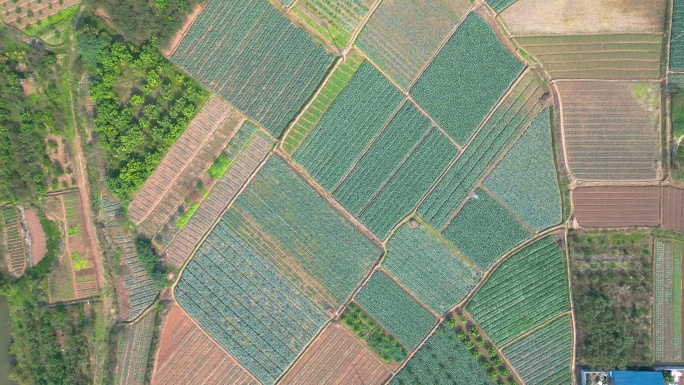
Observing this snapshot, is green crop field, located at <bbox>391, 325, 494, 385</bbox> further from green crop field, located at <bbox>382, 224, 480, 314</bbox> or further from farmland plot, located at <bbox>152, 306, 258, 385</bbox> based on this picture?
farmland plot, located at <bbox>152, 306, 258, 385</bbox>

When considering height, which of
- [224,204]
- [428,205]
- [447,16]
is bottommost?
[224,204]

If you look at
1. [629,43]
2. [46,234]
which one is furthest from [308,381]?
[629,43]

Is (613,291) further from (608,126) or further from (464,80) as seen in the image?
(464,80)

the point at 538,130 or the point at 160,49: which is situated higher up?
the point at 538,130

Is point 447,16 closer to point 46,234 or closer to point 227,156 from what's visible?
Answer: point 227,156

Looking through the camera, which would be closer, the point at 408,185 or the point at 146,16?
the point at 146,16

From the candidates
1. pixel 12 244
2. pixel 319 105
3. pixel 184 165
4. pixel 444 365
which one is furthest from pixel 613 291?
pixel 12 244

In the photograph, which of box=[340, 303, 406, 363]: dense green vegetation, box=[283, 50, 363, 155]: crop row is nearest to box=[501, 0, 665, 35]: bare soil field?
box=[283, 50, 363, 155]: crop row
